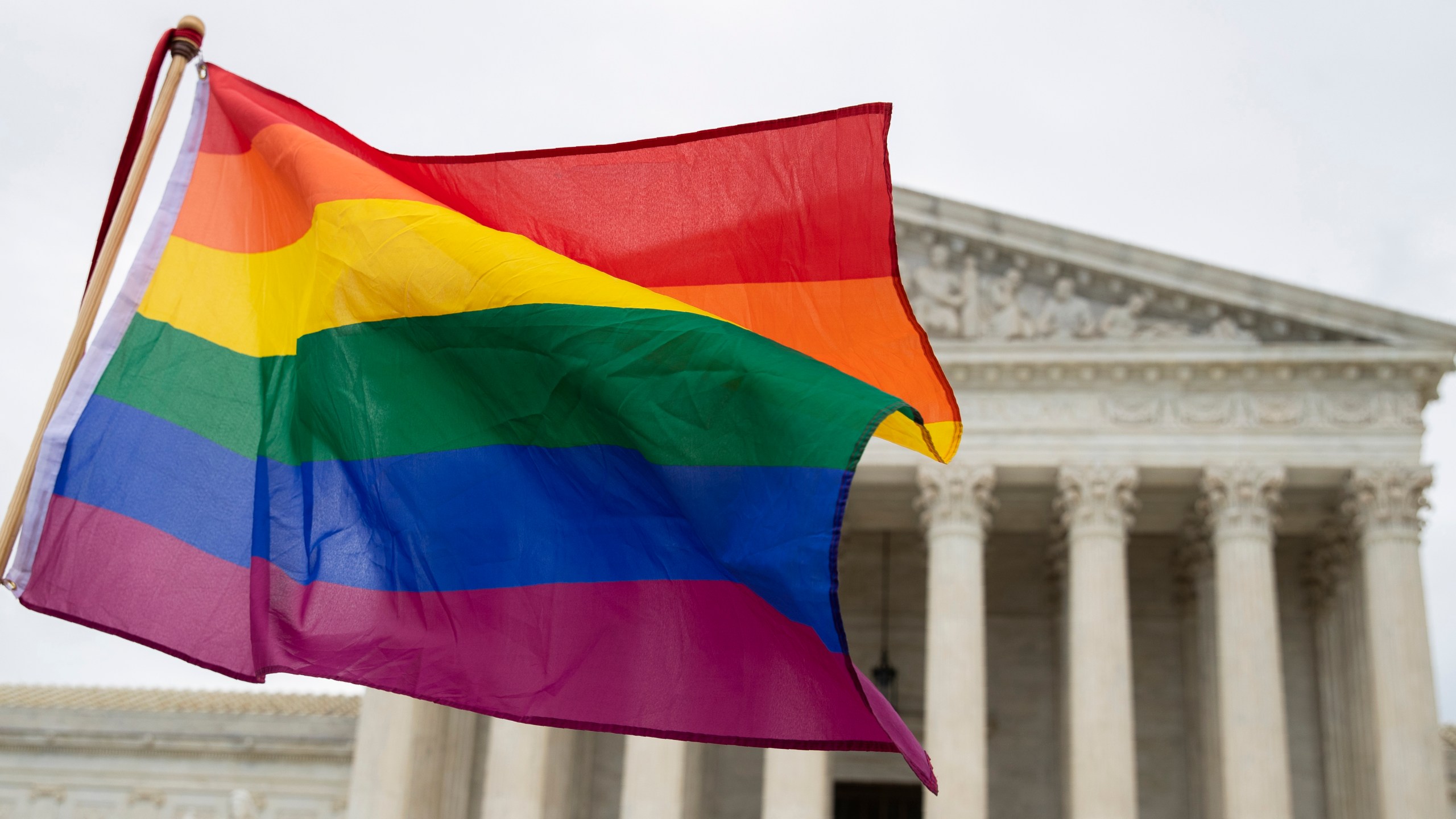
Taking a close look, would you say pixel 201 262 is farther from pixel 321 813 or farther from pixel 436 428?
pixel 321 813

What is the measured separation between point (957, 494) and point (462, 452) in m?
19.9

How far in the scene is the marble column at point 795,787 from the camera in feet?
87.5

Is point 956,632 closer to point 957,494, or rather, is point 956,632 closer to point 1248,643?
point 957,494

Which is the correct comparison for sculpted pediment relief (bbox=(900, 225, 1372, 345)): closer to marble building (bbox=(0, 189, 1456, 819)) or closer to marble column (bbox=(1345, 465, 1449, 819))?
marble building (bbox=(0, 189, 1456, 819))

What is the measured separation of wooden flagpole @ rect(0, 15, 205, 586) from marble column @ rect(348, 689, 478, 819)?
2050cm

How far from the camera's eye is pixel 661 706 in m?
8.38

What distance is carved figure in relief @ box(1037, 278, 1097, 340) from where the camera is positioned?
94.7 feet

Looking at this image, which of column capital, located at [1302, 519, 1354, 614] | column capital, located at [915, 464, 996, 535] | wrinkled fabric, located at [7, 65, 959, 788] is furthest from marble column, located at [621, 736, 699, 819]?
wrinkled fabric, located at [7, 65, 959, 788]

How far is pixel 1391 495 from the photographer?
89.4ft

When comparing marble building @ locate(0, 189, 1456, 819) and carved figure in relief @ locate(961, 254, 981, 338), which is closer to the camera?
marble building @ locate(0, 189, 1456, 819)

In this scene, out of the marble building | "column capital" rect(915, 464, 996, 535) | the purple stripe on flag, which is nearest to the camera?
the purple stripe on flag

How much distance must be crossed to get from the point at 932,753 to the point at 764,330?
18207 mm

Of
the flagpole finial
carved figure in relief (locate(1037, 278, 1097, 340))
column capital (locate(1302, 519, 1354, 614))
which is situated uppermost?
carved figure in relief (locate(1037, 278, 1097, 340))

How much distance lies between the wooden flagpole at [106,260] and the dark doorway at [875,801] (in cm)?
2702
